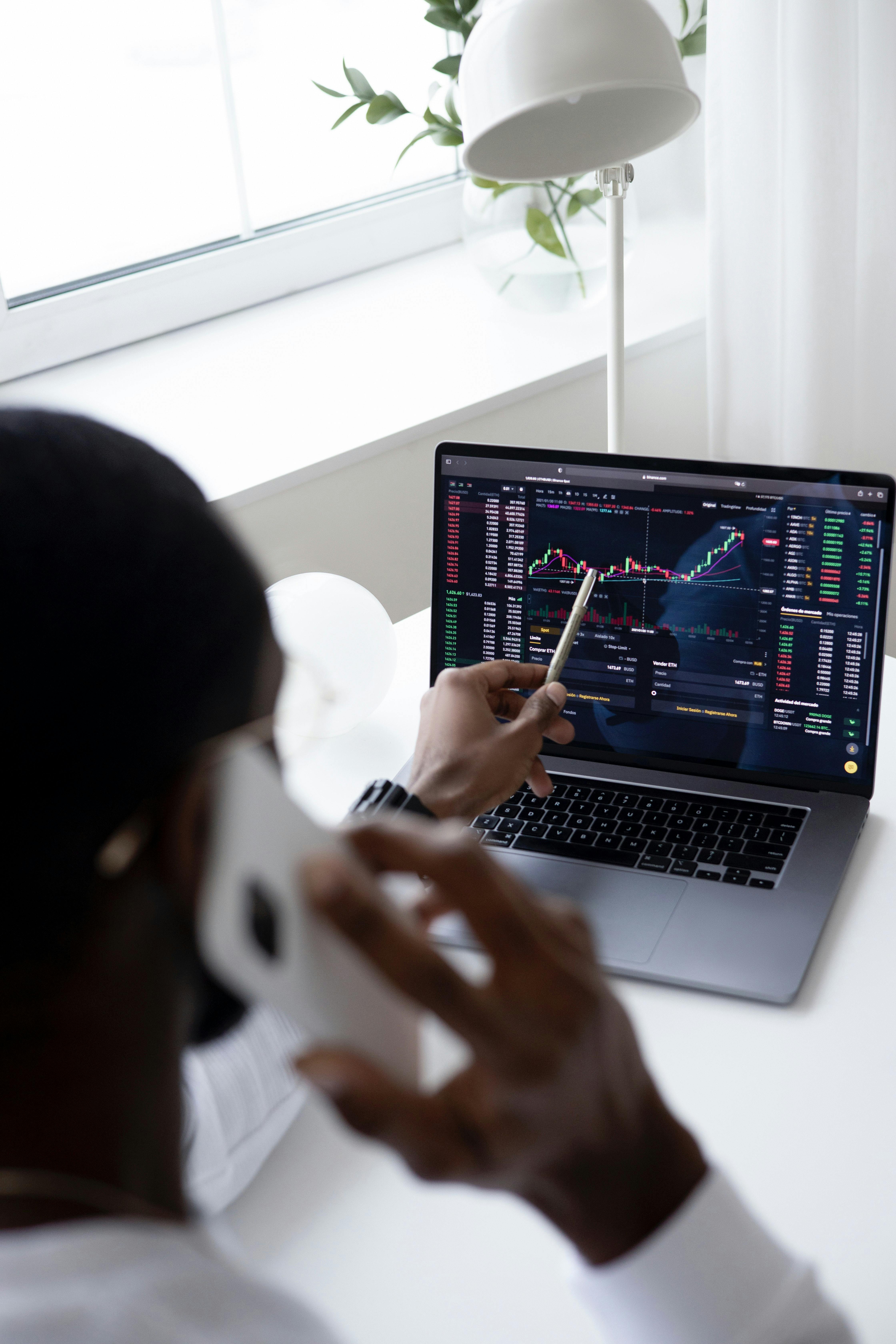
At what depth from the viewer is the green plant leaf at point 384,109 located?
5.33ft

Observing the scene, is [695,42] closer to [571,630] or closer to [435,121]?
[435,121]

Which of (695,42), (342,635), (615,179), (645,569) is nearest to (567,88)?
(615,179)

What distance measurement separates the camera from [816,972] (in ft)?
2.51

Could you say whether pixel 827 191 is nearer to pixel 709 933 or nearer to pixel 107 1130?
pixel 709 933

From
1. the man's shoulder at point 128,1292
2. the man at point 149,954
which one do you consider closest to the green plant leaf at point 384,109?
the man at point 149,954

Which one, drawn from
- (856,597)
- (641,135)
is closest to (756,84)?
(641,135)

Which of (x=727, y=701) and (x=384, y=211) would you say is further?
(x=384, y=211)

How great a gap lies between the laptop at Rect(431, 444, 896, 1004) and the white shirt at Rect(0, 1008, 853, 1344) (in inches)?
8.9

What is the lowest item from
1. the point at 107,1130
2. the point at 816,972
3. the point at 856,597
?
the point at 816,972

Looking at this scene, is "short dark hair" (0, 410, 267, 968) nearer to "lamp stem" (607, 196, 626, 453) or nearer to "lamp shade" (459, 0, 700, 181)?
"lamp shade" (459, 0, 700, 181)

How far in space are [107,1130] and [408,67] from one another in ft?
6.36

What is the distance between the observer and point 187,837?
32cm

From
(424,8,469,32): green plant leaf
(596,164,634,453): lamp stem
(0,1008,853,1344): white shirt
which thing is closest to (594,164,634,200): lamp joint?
(596,164,634,453): lamp stem

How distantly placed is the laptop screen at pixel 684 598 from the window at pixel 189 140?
97 cm
